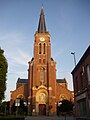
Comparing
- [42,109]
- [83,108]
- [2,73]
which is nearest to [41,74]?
[42,109]

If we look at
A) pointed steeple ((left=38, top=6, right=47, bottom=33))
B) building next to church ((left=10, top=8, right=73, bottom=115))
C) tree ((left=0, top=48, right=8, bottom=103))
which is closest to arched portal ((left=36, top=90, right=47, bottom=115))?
building next to church ((left=10, top=8, right=73, bottom=115))

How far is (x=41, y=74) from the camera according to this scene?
173 feet

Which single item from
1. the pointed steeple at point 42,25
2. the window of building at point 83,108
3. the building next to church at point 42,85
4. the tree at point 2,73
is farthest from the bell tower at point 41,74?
the window of building at point 83,108

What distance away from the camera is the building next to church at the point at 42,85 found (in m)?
48.8

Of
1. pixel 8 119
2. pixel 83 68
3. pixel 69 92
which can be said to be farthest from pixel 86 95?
pixel 69 92

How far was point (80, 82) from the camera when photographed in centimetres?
2392

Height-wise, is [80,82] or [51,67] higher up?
[51,67]

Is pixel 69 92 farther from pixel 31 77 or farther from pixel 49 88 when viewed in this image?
pixel 31 77

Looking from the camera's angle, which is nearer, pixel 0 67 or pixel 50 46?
pixel 0 67

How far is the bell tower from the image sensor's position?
49250mm

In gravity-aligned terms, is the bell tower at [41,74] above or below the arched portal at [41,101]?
above

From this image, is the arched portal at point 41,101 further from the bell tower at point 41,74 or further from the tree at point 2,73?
the tree at point 2,73

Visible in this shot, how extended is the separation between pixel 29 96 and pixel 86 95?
31.3m

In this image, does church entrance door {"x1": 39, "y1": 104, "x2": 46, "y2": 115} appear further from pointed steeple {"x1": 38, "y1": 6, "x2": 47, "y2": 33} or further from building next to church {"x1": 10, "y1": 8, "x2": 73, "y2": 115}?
pointed steeple {"x1": 38, "y1": 6, "x2": 47, "y2": 33}
